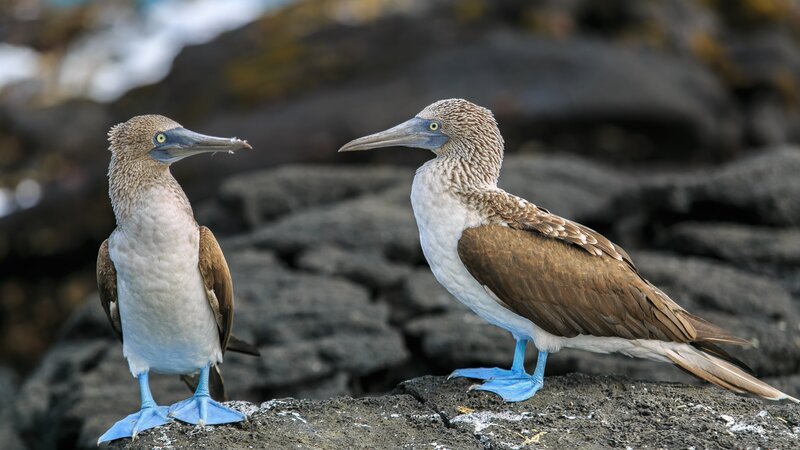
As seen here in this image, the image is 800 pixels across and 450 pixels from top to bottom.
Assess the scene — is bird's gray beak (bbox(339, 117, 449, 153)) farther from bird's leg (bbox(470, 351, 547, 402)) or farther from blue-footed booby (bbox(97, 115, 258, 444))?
bird's leg (bbox(470, 351, 547, 402))

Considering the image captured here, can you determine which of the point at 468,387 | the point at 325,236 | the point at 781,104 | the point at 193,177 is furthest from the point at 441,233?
the point at 781,104

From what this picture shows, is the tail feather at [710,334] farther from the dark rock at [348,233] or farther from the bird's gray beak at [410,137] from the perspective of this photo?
the dark rock at [348,233]

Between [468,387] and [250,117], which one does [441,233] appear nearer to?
[468,387]

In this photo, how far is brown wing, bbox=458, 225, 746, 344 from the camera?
5535 millimetres

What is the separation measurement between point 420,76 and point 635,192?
469cm

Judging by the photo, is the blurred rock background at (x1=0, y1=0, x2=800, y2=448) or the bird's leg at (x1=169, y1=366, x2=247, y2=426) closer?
the bird's leg at (x1=169, y1=366, x2=247, y2=426)

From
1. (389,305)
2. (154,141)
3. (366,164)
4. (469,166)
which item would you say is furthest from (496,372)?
(366,164)

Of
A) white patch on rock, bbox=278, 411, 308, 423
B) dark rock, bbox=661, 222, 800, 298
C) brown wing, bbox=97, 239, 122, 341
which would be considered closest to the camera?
white patch on rock, bbox=278, 411, 308, 423

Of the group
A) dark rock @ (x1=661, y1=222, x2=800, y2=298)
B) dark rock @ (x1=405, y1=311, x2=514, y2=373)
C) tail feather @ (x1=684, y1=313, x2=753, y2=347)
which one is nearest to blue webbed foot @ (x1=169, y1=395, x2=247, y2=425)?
tail feather @ (x1=684, y1=313, x2=753, y2=347)

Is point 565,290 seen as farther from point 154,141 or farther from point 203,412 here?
point 154,141

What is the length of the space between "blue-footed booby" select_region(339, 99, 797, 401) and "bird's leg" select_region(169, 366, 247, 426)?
4.44 ft

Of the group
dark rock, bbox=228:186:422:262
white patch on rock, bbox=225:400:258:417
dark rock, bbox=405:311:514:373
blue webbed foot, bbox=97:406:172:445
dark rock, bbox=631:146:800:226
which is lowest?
dark rock, bbox=405:311:514:373

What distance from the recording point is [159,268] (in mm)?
5309

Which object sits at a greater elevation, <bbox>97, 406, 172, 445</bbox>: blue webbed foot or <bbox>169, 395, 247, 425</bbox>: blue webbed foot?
<bbox>169, 395, 247, 425</bbox>: blue webbed foot
